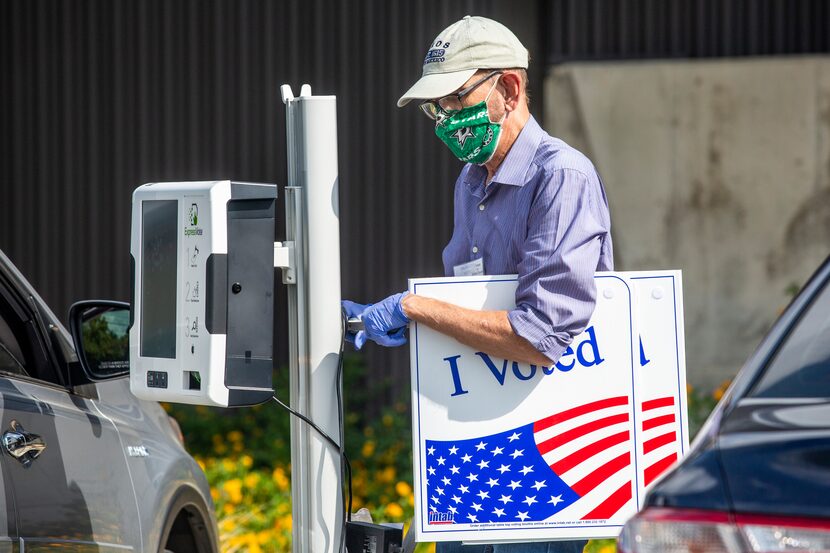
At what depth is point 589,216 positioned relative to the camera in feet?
9.45

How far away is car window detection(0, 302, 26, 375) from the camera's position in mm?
2953

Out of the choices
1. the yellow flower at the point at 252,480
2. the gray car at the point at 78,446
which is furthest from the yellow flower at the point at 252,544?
the gray car at the point at 78,446

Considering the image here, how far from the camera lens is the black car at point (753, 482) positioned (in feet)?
5.71

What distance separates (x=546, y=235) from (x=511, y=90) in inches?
18.5

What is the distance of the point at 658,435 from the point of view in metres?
2.89

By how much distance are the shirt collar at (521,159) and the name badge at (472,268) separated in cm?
22

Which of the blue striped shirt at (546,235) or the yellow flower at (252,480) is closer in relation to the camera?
the blue striped shirt at (546,235)

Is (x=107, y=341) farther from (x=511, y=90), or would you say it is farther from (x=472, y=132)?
(x=511, y=90)

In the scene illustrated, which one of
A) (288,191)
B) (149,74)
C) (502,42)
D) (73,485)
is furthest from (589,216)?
(149,74)

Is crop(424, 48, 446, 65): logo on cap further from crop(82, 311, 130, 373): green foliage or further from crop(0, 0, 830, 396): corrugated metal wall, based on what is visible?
crop(0, 0, 830, 396): corrugated metal wall

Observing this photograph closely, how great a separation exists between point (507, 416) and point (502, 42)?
96 cm

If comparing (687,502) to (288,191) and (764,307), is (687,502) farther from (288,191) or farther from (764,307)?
(764,307)

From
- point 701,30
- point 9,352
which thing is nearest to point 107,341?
point 9,352

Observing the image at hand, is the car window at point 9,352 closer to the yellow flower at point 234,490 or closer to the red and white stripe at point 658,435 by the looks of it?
the red and white stripe at point 658,435
